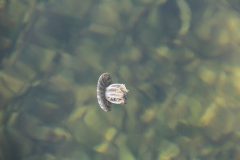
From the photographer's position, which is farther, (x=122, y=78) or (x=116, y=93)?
(x=122, y=78)

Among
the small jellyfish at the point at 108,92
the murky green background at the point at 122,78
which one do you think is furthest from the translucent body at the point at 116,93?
the murky green background at the point at 122,78

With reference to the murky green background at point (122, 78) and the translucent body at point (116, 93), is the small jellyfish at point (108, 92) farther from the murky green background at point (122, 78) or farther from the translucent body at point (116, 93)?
the murky green background at point (122, 78)

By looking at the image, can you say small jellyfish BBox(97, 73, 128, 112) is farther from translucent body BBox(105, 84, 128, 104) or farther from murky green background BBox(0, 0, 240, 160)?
murky green background BBox(0, 0, 240, 160)

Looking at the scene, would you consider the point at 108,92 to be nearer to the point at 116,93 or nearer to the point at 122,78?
the point at 116,93

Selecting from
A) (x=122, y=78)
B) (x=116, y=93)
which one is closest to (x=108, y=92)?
(x=116, y=93)

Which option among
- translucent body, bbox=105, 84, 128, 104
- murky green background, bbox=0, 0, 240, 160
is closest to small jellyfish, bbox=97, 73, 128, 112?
translucent body, bbox=105, 84, 128, 104
